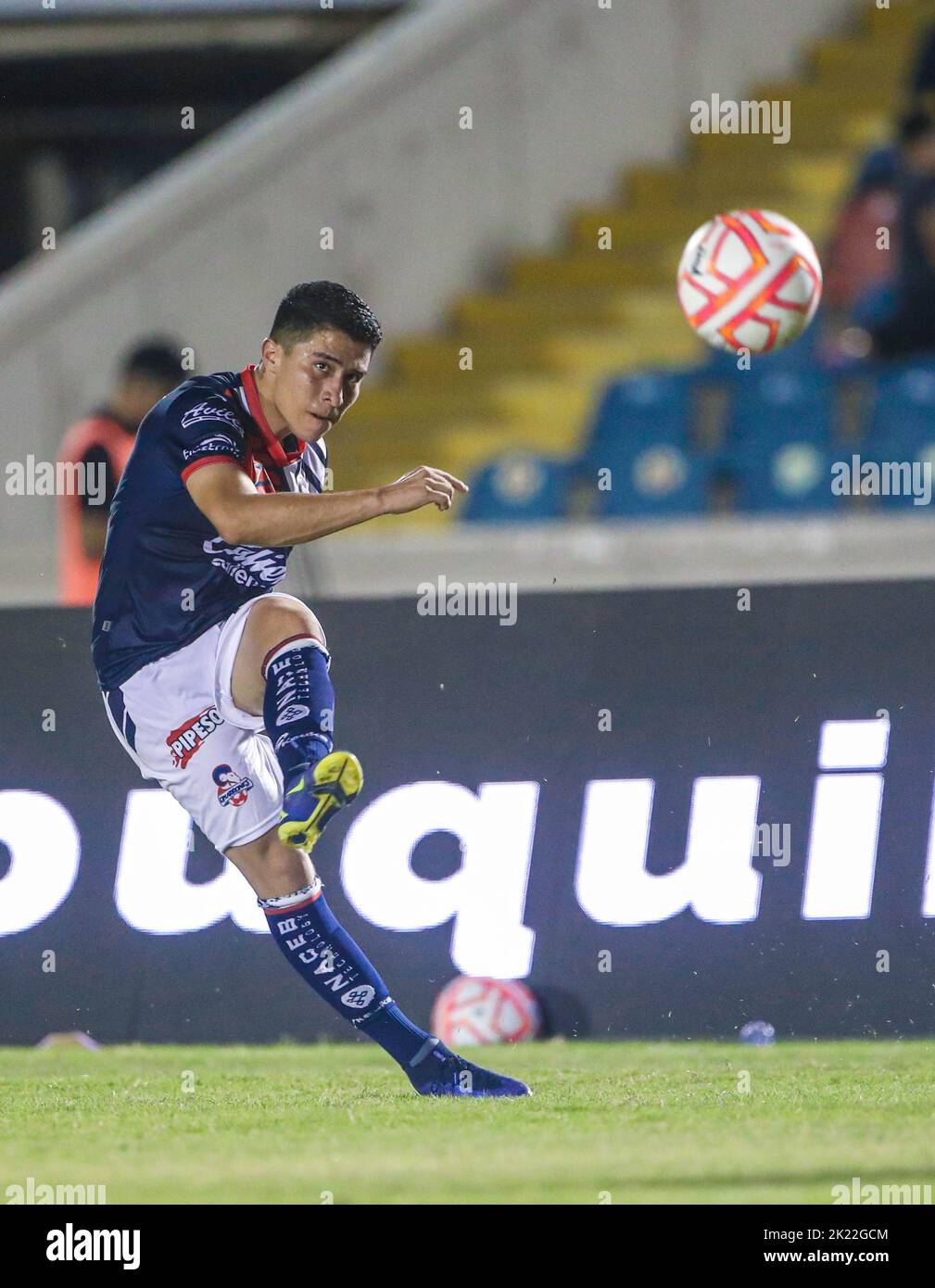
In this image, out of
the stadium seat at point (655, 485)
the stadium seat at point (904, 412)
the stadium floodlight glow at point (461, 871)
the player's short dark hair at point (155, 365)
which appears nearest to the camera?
the stadium floodlight glow at point (461, 871)

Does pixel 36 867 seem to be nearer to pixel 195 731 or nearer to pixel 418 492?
pixel 195 731

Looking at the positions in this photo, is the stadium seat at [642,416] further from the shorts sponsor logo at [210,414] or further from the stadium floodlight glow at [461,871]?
the shorts sponsor logo at [210,414]

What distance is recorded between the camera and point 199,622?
5727 mm

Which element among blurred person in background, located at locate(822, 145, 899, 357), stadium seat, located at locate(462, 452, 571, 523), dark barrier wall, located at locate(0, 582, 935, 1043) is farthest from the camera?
blurred person in background, located at locate(822, 145, 899, 357)

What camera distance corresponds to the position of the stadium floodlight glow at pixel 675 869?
666cm

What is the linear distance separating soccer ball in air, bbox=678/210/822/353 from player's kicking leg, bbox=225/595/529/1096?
2025 millimetres

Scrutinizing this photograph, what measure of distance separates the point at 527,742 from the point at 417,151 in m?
5.69

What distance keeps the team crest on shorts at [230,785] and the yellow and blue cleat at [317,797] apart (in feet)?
1.72

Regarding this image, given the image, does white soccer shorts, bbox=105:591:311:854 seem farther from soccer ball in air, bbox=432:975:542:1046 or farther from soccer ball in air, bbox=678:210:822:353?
soccer ball in air, bbox=678:210:822:353

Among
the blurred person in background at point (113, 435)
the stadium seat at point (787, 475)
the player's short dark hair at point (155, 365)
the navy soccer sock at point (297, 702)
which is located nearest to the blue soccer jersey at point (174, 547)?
the navy soccer sock at point (297, 702)

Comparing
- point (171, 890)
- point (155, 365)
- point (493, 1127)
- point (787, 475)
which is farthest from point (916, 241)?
point (493, 1127)

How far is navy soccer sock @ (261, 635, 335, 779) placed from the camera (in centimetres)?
523

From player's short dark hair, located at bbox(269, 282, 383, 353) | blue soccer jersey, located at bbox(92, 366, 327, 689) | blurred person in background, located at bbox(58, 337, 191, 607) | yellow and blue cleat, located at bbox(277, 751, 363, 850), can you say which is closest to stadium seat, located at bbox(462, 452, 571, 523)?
blurred person in background, located at bbox(58, 337, 191, 607)
